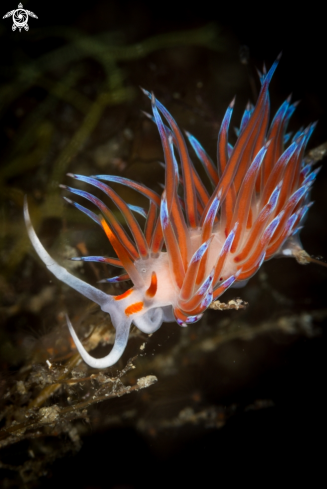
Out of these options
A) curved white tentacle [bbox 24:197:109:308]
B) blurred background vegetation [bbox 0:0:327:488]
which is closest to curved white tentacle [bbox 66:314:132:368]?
curved white tentacle [bbox 24:197:109:308]

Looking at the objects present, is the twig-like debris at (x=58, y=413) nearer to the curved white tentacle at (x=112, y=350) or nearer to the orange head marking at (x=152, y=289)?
the curved white tentacle at (x=112, y=350)

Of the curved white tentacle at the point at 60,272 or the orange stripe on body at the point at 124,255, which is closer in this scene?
the curved white tentacle at the point at 60,272

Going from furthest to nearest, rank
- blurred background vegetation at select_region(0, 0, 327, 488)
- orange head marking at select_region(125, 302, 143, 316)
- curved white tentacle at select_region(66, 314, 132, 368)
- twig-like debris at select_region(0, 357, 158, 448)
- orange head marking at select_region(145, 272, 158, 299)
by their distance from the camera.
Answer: blurred background vegetation at select_region(0, 0, 327, 488) → twig-like debris at select_region(0, 357, 158, 448) → orange head marking at select_region(125, 302, 143, 316) → orange head marking at select_region(145, 272, 158, 299) → curved white tentacle at select_region(66, 314, 132, 368)

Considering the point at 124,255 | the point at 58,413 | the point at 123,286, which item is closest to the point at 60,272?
the point at 124,255

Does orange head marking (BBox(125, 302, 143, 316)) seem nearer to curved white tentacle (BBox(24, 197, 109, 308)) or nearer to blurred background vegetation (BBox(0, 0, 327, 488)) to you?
curved white tentacle (BBox(24, 197, 109, 308))

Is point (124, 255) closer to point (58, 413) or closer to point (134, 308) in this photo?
point (134, 308)

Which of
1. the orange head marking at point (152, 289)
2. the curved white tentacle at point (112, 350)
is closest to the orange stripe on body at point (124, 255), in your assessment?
the orange head marking at point (152, 289)

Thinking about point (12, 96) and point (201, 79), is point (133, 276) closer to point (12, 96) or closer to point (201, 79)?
point (201, 79)
